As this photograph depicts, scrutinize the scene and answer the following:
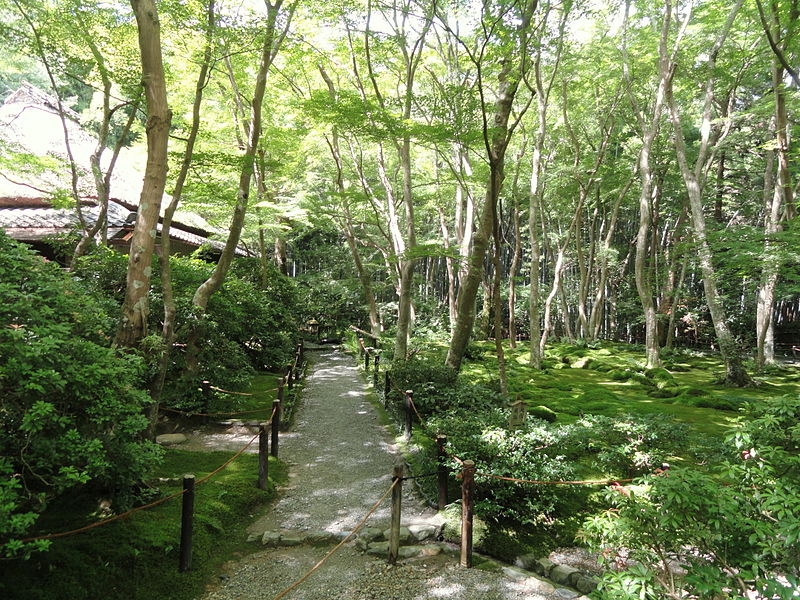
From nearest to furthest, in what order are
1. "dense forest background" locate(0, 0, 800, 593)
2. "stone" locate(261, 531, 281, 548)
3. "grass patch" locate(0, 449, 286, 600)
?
"grass patch" locate(0, 449, 286, 600), "dense forest background" locate(0, 0, 800, 593), "stone" locate(261, 531, 281, 548)

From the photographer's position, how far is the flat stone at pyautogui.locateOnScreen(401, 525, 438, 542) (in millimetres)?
4305

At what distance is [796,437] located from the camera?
2920 mm

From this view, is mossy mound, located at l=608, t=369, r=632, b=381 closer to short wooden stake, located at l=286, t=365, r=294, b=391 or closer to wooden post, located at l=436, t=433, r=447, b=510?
short wooden stake, located at l=286, t=365, r=294, b=391

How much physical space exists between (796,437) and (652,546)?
1192 mm

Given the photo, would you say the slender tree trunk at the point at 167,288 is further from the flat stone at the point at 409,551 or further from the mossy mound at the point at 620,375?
the mossy mound at the point at 620,375

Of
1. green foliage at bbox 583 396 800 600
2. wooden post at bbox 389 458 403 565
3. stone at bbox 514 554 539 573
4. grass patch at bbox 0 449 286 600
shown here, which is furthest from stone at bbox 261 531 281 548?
green foliage at bbox 583 396 800 600

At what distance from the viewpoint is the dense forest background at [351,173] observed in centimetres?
346

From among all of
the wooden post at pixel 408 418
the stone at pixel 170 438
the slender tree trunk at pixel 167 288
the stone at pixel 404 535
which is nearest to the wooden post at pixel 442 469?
the stone at pixel 404 535

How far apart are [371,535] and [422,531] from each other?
1.56ft

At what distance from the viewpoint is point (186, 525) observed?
3553 mm

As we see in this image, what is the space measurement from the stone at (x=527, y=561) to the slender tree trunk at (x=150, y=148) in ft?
12.8

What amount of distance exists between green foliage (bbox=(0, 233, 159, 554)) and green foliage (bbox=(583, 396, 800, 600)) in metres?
3.05

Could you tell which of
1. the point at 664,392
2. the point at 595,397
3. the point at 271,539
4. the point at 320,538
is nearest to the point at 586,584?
the point at 320,538

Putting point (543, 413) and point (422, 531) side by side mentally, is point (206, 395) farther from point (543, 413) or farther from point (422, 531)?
point (543, 413)
